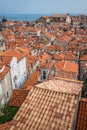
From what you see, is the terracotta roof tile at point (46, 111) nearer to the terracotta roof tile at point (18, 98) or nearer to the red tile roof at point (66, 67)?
the terracotta roof tile at point (18, 98)

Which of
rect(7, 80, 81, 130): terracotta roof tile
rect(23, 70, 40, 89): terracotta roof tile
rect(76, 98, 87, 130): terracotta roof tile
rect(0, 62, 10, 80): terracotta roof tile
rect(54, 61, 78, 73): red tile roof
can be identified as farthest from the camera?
rect(54, 61, 78, 73): red tile roof

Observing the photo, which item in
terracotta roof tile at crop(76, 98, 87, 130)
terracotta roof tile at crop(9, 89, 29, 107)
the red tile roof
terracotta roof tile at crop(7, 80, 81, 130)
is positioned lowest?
the red tile roof

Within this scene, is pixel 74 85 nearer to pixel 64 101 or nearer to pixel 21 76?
pixel 64 101

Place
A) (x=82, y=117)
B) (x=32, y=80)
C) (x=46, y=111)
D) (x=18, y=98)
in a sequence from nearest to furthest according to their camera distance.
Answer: (x=46, y=111), (x=82, y=117), (x=18, y=98), (x=32, y=80)

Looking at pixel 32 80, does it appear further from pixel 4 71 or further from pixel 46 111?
pixel 46 111

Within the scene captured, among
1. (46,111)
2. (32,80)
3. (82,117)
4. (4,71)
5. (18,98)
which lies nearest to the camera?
(46,111)

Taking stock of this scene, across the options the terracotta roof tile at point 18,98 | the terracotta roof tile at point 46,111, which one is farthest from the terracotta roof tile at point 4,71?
the terracotta roof tile at point 46,111

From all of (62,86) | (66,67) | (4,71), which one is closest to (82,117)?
(62,86)

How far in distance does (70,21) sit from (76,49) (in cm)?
10598

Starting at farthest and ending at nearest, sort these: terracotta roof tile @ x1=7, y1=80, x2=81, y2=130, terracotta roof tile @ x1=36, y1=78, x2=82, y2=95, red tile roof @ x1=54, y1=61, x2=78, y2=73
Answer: red tile roof @ x1=54, y1=61, x2=78, y2=73, terracotta roof tile @ x1=36, y1=78, x2=82, y2=95, terracotta roof tile @ x1=7, y1=80, x2=81, y2=130

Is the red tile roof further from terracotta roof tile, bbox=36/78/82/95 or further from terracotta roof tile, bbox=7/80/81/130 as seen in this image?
terracotta roof tile, bbox=7/80/81/130

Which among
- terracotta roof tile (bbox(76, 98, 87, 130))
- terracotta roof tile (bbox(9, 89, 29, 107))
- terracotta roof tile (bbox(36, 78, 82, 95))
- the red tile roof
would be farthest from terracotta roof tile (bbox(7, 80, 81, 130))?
the red tile roof

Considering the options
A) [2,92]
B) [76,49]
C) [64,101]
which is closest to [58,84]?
[64,101]

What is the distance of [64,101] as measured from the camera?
14.9m
